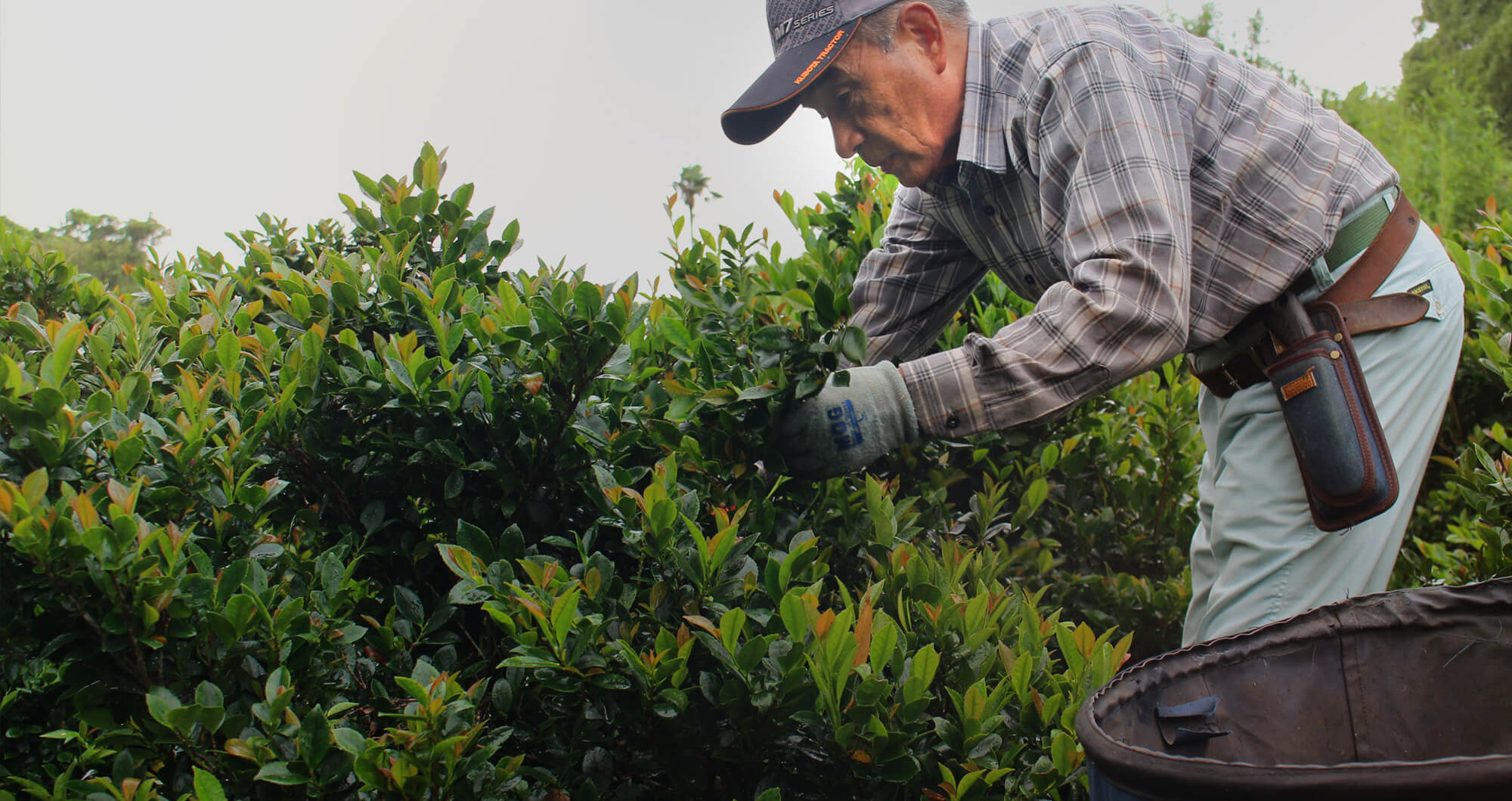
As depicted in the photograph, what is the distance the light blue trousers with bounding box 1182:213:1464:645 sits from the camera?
2.21m

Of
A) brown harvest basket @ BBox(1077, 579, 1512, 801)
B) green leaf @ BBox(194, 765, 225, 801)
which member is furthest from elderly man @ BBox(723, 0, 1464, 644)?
green leaf @ BBox(194, 765, 225, 801)

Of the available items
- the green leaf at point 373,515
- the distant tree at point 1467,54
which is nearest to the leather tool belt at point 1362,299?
the green leaf at point 373,515

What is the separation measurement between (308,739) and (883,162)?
1831mm

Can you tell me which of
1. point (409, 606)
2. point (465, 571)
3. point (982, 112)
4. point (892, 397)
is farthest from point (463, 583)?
point (982, 112)

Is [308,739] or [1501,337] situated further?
[1501,337]

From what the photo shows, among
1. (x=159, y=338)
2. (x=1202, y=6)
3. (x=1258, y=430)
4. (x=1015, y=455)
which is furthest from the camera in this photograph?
(x=1202, y=6)

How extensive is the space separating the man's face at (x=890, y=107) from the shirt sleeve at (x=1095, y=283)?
35 cm

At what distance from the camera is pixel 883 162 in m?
2.43

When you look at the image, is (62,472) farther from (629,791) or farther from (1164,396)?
(1164,396)

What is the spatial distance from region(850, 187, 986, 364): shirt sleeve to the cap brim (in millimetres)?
610

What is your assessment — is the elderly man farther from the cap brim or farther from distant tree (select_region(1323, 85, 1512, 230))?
distant tree (select_region(1323, 85, 1512, 230))

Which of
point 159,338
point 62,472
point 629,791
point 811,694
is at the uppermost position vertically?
point 159,338

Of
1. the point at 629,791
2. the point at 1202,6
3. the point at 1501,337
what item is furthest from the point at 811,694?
the point at 1202,6

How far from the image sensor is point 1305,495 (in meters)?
2.24
